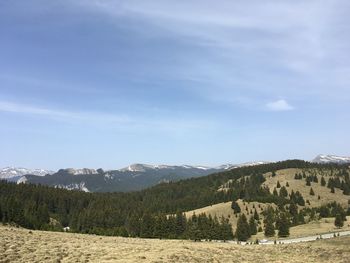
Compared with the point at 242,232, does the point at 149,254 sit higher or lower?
higher

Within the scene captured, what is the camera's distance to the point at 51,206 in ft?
633

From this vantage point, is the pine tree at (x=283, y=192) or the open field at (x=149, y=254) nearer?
the open field at (x=149, y=254)

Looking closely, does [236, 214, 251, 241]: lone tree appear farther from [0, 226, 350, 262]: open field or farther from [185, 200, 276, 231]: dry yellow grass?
[0, 226, 350, 262]: open field

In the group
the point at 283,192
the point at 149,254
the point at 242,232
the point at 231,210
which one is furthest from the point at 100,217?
the point at 149,254

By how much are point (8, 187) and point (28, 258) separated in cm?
16840

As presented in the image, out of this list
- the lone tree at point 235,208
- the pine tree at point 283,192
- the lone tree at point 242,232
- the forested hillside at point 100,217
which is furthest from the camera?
the pine tree at point 283,192

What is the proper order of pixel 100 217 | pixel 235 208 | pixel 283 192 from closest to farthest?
pixel 100 217 < pixel 235 208 < pixel 283 192

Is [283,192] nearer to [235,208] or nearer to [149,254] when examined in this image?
[235,208]

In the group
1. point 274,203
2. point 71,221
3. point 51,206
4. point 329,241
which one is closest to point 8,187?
point 51,206

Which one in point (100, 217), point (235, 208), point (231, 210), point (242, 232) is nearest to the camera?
point (242, 232)

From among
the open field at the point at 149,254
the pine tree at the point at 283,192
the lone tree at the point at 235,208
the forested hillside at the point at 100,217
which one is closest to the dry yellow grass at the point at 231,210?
the lone tree at the point at 235,208

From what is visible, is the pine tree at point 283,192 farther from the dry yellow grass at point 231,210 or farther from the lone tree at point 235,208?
the lone tree at point 235,208

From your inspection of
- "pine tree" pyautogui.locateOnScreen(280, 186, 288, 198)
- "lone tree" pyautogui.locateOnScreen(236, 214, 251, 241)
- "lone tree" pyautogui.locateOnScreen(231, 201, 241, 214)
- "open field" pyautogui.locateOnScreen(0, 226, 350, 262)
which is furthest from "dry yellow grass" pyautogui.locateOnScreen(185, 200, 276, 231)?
"open field" pyautogui.locateOnScreen(0, 226, 350, 262)

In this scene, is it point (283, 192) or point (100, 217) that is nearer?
point (100, 217)
